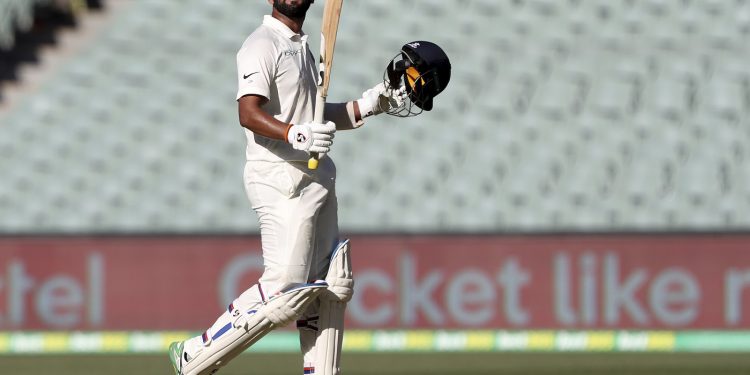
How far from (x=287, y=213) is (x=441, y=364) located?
324 centimetres

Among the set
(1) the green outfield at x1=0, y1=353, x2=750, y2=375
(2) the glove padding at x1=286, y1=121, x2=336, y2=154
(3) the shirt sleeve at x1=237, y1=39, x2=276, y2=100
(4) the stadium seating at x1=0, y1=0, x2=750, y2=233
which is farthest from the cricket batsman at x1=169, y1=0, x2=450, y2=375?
(4) the stadium seating at x1=0, y1=0, x2=750, y2=233

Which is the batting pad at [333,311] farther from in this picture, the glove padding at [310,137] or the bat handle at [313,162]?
the glove padding at [310,137]

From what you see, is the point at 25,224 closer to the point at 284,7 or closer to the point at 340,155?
the point at 340,155

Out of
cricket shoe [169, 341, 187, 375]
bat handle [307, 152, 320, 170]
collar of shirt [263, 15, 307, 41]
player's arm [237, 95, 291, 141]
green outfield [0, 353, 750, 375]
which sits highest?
collar of shirt [263, 15, 307, 41]

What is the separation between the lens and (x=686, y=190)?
928cm

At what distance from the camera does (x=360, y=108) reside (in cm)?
454

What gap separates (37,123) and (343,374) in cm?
463

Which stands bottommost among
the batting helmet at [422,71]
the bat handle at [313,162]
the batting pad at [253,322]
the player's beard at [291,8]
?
the batting pad at [253,322]

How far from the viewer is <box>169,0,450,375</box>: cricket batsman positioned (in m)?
4.12

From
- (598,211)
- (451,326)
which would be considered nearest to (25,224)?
(451,326)

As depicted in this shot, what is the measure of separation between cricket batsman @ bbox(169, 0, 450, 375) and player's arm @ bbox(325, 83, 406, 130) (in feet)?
0.40

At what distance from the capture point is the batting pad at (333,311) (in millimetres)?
4285

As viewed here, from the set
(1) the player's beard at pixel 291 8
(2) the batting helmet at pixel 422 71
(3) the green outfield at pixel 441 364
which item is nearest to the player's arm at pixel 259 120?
(1) the player's beard at pixel 291 8

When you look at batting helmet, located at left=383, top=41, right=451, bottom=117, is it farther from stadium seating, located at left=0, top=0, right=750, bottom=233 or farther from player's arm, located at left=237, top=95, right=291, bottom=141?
stadium seating, located at left=0, top=0, right=750, bottom=233
